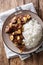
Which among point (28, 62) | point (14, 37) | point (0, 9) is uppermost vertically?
point (0, 9)

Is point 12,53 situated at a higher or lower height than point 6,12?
lower

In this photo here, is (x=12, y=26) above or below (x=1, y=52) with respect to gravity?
above

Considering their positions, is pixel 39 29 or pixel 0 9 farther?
pixel 0 9

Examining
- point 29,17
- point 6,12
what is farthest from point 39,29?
point 6,12

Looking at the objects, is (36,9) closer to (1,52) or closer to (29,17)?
(29,17)

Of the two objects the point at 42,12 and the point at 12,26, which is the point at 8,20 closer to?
the point at 12,26

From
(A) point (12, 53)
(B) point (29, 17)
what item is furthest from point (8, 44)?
(B) point (29, 17)
